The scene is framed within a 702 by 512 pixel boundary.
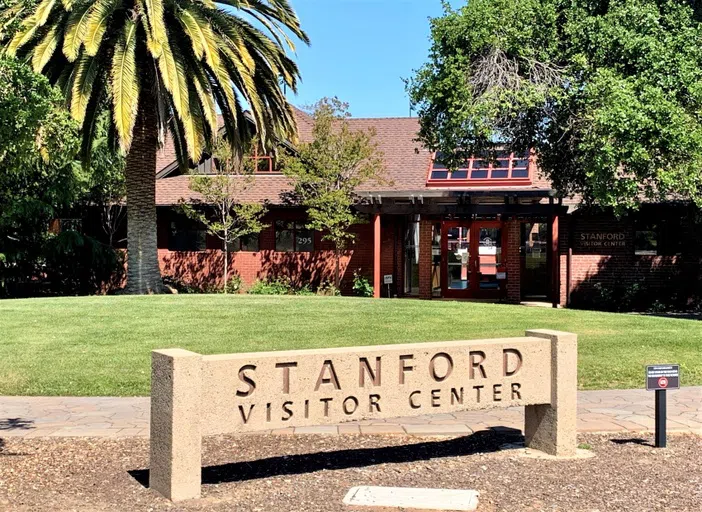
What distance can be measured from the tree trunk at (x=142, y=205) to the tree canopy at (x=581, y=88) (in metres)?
7.04

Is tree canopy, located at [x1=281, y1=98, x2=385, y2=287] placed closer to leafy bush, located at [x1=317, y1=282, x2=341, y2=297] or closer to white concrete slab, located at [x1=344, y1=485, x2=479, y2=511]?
leafy bush, located at [x1=317, y1=282, x2=341, y2=297]

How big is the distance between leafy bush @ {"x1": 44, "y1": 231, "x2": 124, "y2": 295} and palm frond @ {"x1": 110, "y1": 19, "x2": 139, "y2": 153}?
698cm

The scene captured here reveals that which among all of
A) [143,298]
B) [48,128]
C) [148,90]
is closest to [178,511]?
[48,128]

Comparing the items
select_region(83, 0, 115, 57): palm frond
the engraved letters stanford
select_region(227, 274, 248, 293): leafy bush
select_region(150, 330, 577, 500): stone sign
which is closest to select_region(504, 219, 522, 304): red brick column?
select_region(227, 274, 248, 293): leafy bush

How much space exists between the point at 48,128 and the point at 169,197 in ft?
63.2

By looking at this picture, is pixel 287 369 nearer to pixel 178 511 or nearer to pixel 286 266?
pixel 178 511

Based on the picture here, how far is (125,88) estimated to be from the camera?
17109mm

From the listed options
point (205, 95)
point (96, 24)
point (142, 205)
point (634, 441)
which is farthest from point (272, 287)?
point (634, 441)

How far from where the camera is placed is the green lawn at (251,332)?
10008mm

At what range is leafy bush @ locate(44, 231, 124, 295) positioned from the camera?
74.9 ft

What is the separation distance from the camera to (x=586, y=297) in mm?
22781

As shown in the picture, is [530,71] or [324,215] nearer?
[530,71]

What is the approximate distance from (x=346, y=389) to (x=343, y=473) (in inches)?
26.7

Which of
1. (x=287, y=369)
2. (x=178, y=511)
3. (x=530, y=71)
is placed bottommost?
(x=178, y=511)
